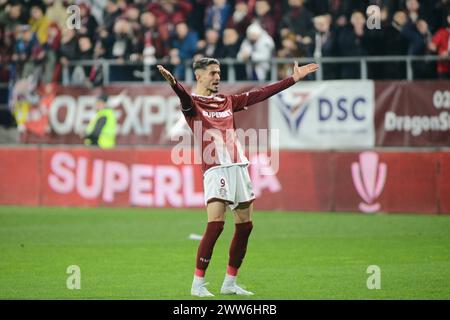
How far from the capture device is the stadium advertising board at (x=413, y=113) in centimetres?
2089

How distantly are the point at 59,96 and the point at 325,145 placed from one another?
6126mm

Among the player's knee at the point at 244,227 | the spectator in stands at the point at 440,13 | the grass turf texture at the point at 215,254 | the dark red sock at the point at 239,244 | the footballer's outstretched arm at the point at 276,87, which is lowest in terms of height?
the grass turf texture at the point at 215,254

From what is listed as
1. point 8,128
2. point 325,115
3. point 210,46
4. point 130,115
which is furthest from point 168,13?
point 325,115

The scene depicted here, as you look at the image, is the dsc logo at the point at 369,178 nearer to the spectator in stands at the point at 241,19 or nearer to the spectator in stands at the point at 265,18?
the spectator in stands at the point at 265,18

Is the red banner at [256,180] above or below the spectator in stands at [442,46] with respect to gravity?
below

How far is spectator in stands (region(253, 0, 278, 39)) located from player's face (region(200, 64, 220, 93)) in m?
11.6

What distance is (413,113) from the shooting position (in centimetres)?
2122

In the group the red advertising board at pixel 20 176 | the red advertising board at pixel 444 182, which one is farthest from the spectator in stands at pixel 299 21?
the red advertising board at pixel 20 176

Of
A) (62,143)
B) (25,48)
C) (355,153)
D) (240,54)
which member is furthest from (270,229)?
(25,48)

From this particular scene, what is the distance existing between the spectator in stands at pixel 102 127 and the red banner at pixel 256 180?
253mm

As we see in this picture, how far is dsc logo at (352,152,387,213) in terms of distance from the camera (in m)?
21.3

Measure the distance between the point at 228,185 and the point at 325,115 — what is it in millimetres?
10370

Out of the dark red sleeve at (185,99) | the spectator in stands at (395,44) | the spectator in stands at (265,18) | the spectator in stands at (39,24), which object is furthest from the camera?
the spectator in stands at (39,24)

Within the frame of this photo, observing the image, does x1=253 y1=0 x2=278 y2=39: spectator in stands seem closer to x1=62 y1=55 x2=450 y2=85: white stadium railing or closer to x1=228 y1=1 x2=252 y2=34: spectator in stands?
x1=228 y1=1 x2=252 y2=34: spectator in stands
